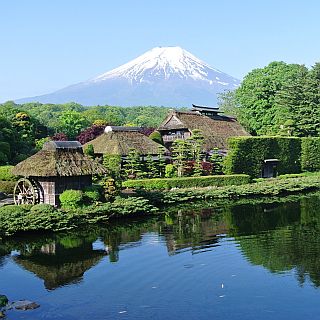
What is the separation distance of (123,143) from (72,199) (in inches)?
676

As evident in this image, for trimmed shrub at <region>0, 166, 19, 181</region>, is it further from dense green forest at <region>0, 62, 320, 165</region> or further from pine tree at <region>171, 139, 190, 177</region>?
pine tree at <region>171, 139, 190, 177</region>

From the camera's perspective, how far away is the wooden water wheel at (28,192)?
33406mm

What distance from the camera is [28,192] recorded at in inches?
1336

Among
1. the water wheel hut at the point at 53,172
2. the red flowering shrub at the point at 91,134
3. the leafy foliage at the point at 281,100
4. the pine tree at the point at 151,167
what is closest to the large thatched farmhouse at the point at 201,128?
the leafy foliage at the point at 281,100

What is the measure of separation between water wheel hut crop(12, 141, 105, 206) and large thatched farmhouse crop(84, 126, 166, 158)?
12730mm

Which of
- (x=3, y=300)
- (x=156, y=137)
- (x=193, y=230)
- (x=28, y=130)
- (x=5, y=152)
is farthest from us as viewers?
(x=28, y=130)

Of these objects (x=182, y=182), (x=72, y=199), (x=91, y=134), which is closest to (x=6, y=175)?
(x=72, y=199)

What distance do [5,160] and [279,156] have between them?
29.3 metres

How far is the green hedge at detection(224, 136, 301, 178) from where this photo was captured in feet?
166

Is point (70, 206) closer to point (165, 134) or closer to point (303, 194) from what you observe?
point (303, 194)

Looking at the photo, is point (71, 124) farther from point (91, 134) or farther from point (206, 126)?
point (206, 126)

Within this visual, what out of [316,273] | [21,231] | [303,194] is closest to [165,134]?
[303,194]

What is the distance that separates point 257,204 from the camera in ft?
126

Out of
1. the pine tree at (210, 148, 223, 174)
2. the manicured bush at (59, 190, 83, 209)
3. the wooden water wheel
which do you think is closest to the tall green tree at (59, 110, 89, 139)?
the pine tree at (210, 148, 223, 174)
